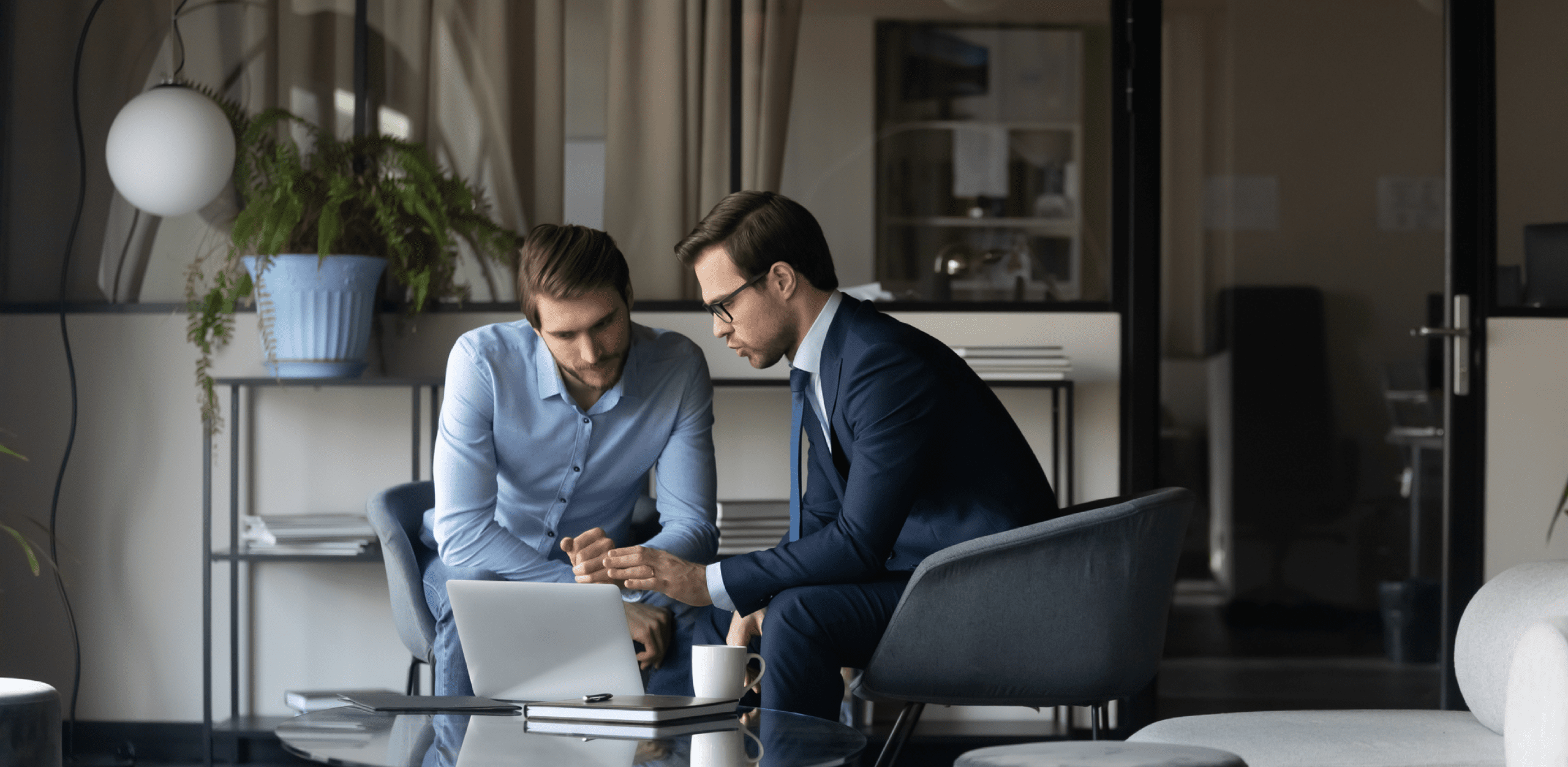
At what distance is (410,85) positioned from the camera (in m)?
3.51

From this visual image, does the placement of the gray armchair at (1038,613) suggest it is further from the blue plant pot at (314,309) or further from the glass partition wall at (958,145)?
the blue plant pot at (314,309)

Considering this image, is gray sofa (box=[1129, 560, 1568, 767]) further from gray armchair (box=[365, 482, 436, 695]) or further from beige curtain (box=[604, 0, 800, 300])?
beige curtain (box=[604, 0, 800, 300])

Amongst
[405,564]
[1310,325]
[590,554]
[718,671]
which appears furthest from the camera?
[1310,325]

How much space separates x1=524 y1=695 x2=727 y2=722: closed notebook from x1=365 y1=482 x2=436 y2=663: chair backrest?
842 mm

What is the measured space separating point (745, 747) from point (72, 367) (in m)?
2.65

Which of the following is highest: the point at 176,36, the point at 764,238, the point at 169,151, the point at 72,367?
the point at 176,36

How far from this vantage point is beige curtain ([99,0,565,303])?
3.50m

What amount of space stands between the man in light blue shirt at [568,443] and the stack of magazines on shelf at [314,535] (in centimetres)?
64

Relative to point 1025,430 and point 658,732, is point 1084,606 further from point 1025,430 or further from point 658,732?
point 1025,430

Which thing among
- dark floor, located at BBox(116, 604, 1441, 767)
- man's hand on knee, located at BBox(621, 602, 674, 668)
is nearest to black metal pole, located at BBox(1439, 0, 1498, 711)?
dark floor, located at BBox(116, 604, 1441, 767)

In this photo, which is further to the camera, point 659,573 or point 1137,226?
point 1137,226

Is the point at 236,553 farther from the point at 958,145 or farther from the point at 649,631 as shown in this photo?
the point at 958,145

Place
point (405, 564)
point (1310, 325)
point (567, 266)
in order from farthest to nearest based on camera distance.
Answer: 1. point (1310, 325)
2. point (405, 564)
3. point (567, 266)

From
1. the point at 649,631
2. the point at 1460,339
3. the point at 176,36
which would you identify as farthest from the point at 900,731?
the point at 176,36
